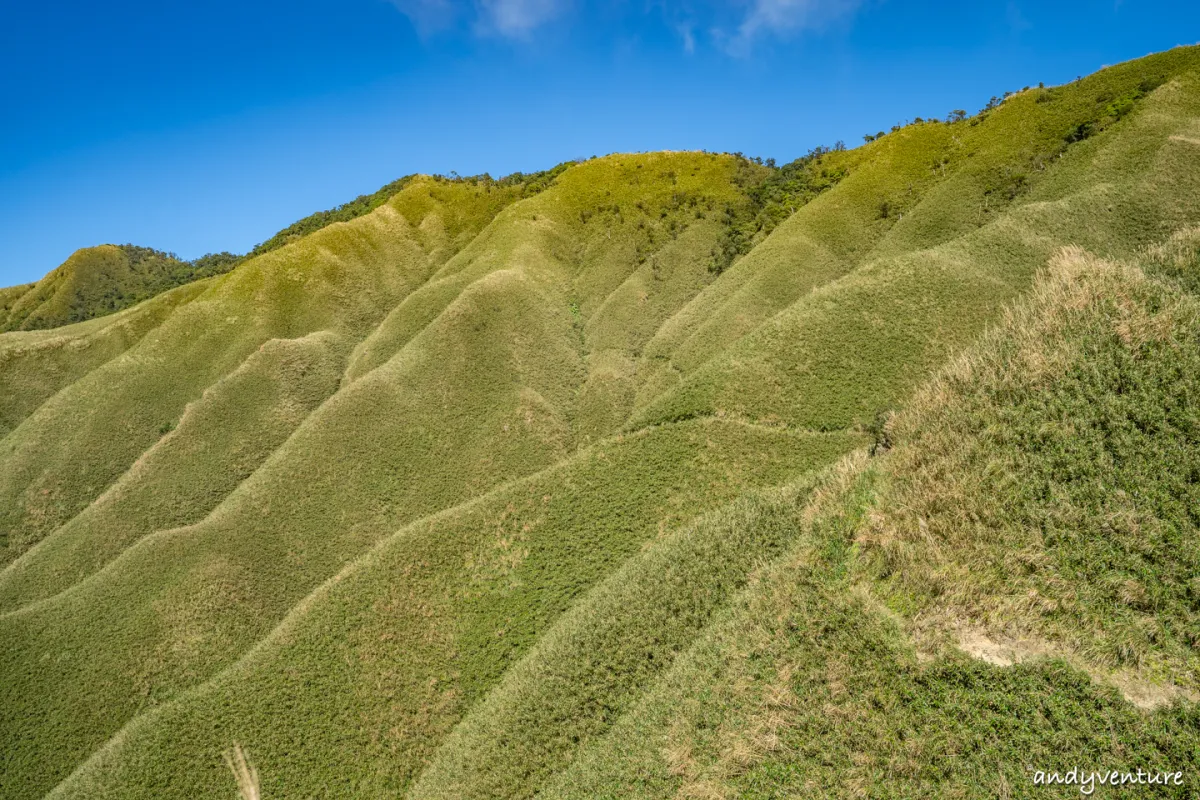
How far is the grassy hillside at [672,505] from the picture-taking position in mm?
16672

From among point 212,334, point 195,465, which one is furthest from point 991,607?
point 212,334

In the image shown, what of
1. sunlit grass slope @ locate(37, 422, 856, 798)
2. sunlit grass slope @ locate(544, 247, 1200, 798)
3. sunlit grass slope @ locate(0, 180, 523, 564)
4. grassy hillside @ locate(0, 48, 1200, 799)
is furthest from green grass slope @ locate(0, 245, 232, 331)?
sunlit grass slope @ locate(544, 247, 1200, 798)

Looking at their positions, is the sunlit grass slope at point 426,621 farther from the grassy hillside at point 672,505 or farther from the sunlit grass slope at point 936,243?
the sunlit grass slope at point 936,243

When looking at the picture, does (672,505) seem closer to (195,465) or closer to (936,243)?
(936,243)

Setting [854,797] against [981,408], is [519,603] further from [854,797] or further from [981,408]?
[981,408]

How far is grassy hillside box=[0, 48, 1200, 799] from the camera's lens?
16672 millimetres

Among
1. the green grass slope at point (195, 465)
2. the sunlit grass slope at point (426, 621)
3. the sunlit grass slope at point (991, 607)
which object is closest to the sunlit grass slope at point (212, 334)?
the green grass slope at point (195, 465)

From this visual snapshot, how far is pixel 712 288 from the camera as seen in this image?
256ft

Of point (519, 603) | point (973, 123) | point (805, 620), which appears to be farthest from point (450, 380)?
point (973, 123)

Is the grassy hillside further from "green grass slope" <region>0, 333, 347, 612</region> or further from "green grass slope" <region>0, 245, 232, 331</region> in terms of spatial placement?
"green grass slope" <region>0, 245, 232, 331</region>

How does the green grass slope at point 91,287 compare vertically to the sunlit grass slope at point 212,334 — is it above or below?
above

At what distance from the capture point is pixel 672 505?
3766cm

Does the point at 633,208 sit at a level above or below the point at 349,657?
above

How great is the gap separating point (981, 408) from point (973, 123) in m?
88.9
